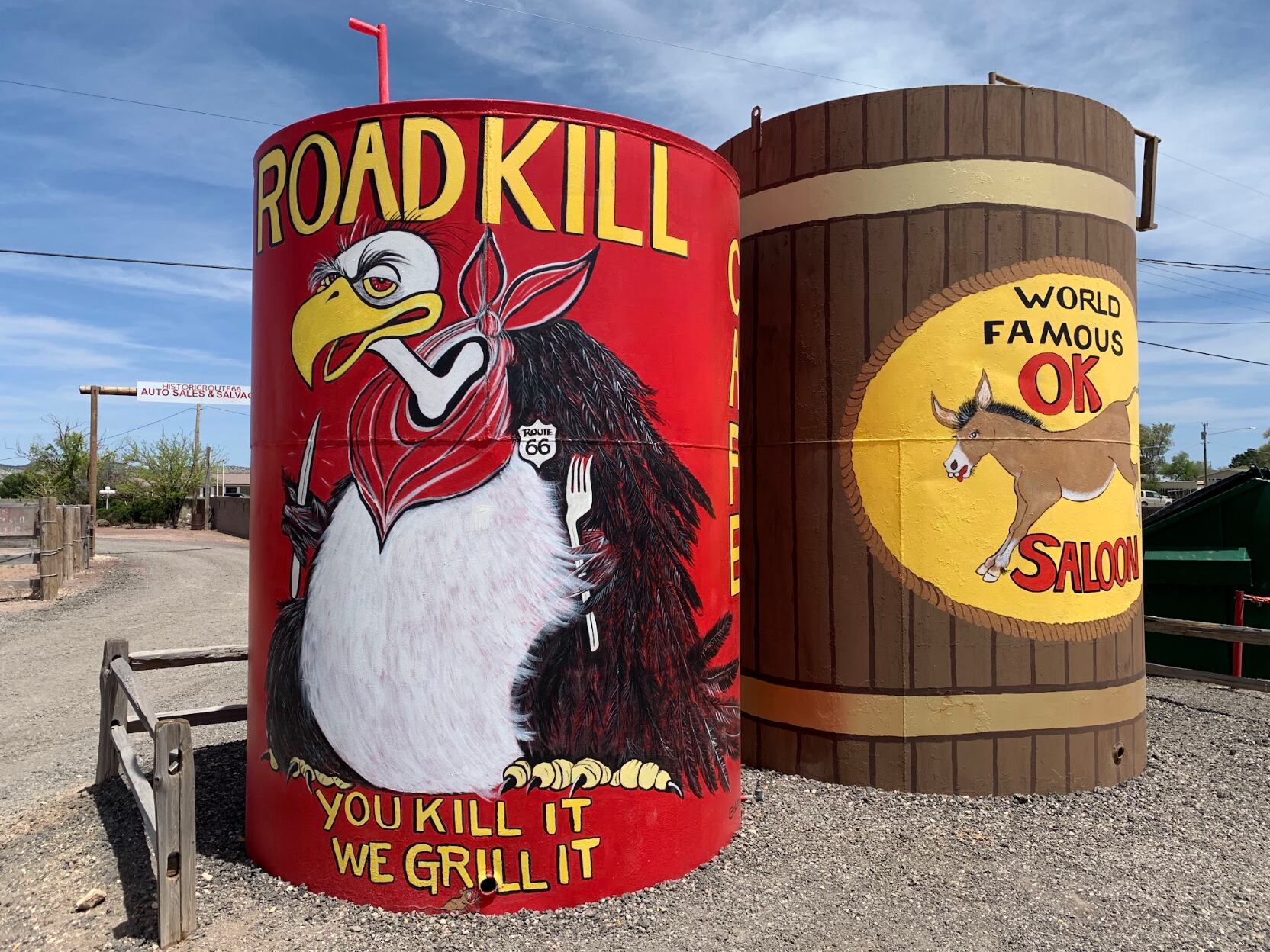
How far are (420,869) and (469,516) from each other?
1594 mm

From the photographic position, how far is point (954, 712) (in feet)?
19.2

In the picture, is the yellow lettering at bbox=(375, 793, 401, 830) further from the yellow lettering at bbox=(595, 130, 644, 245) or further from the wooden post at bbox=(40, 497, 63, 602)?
the wooden post at bbox=(40, 497, 63, 602)

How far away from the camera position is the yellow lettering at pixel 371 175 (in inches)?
167

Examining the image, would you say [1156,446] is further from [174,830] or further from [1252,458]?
[174,830]

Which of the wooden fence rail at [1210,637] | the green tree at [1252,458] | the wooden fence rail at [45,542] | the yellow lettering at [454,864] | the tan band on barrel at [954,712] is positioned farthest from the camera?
the green tree at [1252,458]

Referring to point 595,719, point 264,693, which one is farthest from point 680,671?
point 264,693

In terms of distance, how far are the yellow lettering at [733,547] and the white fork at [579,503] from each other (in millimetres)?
1022

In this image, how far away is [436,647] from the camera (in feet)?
13.7

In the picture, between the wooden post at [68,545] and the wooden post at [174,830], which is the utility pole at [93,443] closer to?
the wooden post at [68,545]

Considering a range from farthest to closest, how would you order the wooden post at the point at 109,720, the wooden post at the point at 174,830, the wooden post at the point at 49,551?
1. the wooden post at the point at 49,551
2. the wooden post at the point at 109,720
3. the wooden post at the point at 174,830

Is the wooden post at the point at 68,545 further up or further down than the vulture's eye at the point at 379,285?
further down

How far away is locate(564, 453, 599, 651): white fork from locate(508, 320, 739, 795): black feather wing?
0.02 m

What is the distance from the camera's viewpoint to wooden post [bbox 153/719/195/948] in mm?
3904

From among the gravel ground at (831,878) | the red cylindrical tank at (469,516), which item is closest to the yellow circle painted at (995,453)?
the gravel ground at (831,878)
